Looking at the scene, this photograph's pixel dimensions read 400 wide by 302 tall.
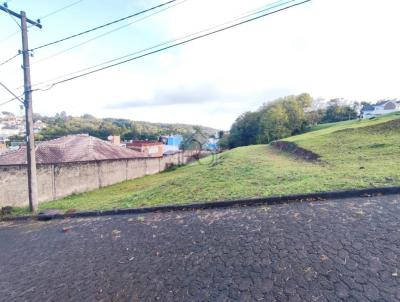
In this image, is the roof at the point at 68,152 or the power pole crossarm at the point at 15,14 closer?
the power pole crossarm at the point at 15,14

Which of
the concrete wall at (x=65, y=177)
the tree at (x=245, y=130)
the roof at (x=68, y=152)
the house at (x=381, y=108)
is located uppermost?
the house at (x=381, y=108)

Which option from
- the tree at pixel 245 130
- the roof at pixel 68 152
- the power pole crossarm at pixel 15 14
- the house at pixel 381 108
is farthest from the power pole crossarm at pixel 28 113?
the house at pixel 381 108

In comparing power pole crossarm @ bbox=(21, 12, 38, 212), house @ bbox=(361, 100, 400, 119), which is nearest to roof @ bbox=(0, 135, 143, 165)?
power pole crossarm @ bbox=(21, 12, 38, 212)

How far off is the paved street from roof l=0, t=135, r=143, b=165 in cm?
1117

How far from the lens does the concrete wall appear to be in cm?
1048

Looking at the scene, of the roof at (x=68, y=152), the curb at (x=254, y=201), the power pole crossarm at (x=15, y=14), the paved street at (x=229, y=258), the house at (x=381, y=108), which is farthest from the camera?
the house at (x=381, y=108)

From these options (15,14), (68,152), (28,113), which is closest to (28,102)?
(28,113)

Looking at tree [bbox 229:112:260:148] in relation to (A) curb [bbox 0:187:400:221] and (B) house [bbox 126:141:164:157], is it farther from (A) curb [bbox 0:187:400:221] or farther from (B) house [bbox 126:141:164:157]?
(A) curb [bbox 0:187:400:221]

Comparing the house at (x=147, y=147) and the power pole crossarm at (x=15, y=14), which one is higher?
the power pole crossarm at (x=15, y=14)

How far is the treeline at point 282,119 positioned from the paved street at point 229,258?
36.2m

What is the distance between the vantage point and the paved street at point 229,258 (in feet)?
8.64

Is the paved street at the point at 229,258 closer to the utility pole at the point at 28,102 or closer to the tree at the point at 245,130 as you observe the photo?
the utility pole at the point at 28,102

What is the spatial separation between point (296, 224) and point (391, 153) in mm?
7628

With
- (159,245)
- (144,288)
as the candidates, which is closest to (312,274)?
(144,288)
